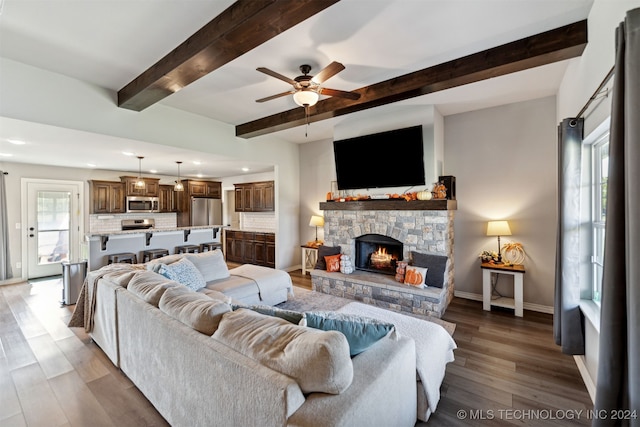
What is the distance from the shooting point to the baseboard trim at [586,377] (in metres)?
2.14

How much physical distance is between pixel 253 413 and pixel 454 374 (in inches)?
80.5

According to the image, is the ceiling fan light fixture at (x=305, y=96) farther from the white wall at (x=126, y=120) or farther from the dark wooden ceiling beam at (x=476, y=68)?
the white wall at (x=126, y=120)

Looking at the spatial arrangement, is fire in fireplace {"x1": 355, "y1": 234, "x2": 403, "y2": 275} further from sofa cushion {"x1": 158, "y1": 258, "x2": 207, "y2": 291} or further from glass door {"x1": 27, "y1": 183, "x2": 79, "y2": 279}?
glass door {"x1": 27, "y1": 183, "x2": 79, "y2": 279}

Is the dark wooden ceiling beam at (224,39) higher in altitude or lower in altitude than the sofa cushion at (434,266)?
higher

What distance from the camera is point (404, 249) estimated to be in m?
4.29

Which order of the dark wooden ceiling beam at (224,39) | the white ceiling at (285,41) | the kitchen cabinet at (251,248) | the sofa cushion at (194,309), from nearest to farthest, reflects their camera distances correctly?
the sofa cushion at (194,309)
the dark wooden ceiling beam at (224,39)
the white ceiling at (285,41)
the kitchen cabinet at (251,248)

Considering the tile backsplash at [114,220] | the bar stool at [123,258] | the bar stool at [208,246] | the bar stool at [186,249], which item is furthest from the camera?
the tile backsplash at [114,220]

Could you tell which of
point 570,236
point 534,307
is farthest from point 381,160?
point 534,307

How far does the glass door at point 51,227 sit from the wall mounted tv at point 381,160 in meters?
6.28

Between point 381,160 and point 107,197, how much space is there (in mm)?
6649

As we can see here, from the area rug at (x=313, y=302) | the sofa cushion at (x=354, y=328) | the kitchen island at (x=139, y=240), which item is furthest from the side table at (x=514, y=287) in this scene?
the kitchen island at (x=139, y=240)

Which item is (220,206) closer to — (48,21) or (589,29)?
(48,21)

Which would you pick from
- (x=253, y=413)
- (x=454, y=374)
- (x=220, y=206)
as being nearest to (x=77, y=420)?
(x=253, y=413)

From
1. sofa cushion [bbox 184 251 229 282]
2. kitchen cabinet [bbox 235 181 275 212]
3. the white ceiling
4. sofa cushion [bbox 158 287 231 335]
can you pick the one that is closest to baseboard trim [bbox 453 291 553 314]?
the white ceiling
